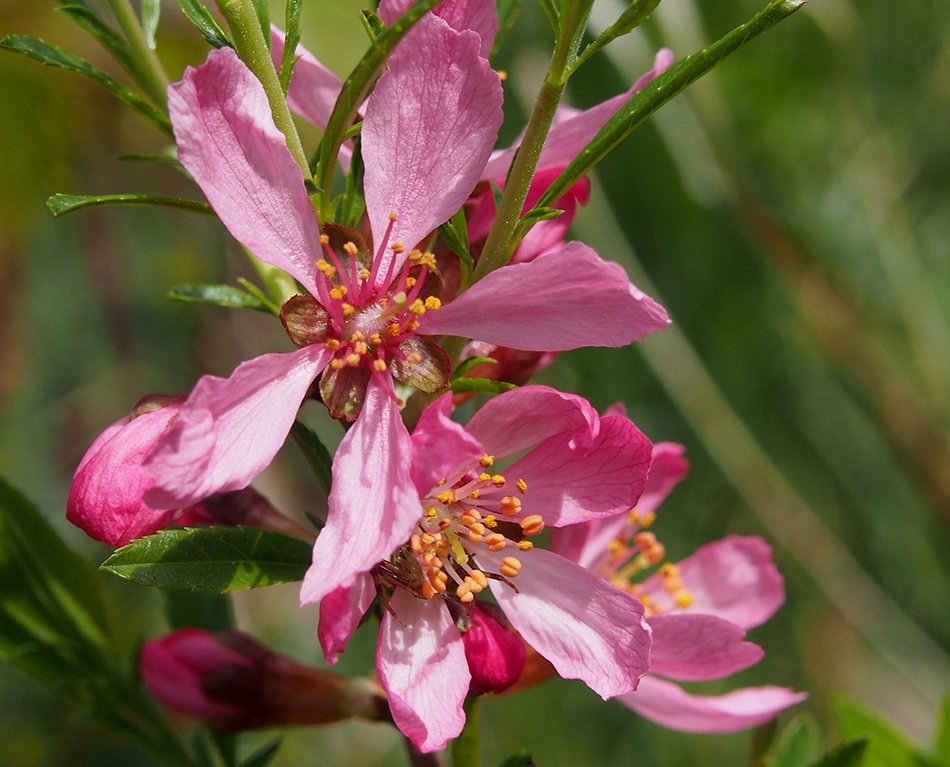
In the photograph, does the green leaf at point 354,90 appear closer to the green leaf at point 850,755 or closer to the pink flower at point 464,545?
the pink flower at point 464,545

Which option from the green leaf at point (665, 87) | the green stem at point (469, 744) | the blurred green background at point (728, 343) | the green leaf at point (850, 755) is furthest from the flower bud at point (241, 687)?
the blurred green background at point (728, 343)

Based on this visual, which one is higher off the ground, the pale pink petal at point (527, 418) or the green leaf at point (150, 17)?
the green leaf at point (150, 17)

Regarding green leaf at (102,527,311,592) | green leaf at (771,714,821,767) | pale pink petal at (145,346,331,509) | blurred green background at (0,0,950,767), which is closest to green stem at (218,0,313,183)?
pale pink petal at (145,346,331,509)

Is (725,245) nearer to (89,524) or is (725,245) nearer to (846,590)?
(846,590)

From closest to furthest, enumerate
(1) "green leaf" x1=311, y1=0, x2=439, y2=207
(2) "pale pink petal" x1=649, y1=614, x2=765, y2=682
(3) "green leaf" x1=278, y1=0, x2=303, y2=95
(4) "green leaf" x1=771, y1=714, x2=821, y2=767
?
(1) "green leaf" x1=311, y1=0, x2=439, y2=207 < (3) "green leaf" x1=278, y1=0, x2=303, y2=95 < (2) "pale pink petal" x1=649, y1=614, x2=765, y2=682 < (4) "green leaf" x1=771, y1=714, x2=821, y2=767

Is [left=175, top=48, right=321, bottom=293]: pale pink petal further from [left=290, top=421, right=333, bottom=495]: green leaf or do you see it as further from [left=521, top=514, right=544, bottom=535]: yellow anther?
[left=521, top=514, right=544, bottom=535]: yellow anther

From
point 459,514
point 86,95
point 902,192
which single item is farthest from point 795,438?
point 459,514
